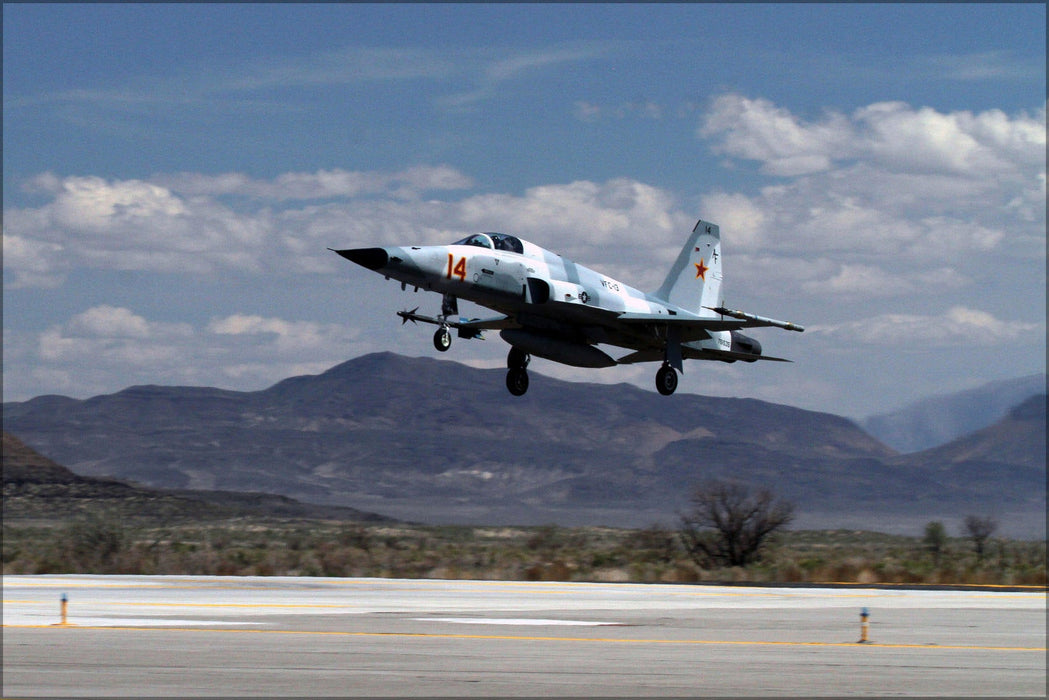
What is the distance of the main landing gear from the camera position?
37.9 meters

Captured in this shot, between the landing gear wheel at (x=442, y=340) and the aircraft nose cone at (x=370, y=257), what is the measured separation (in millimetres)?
2047

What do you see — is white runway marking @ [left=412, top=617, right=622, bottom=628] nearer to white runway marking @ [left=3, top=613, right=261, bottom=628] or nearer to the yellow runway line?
the yellow runway line

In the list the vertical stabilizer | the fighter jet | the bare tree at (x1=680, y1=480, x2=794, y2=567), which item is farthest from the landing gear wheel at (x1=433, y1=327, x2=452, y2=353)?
the bare tree at (x1=680, y1=480, x2=794, y2=567)

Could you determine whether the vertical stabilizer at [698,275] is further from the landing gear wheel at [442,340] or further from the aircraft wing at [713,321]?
the landing gear wheel at [442,340]

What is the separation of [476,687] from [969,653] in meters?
10.6

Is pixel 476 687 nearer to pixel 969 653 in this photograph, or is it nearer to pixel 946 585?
pixel 969 653

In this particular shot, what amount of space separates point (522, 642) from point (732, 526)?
112ft

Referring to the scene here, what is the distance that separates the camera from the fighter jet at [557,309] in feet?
104

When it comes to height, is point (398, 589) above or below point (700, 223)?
below

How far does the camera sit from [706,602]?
40.3 meters

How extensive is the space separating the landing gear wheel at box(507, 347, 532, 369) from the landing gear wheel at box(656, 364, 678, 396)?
3666mm

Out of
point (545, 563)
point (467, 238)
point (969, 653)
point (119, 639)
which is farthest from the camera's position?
point (545, 563)

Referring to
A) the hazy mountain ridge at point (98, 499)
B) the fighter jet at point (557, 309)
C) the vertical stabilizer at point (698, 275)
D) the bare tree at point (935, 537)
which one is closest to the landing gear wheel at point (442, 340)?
the fighter jet at point (557, 309)

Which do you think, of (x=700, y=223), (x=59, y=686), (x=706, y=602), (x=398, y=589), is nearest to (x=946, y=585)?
(x=706, y=602)
